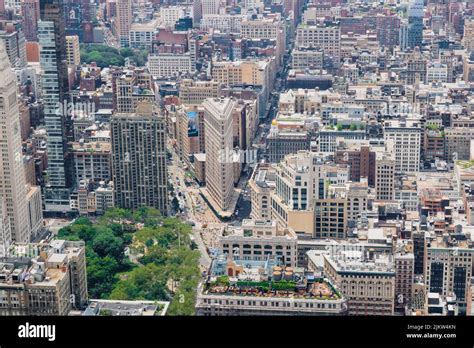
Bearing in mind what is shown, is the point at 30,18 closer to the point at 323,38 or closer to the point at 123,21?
the point at 123,21

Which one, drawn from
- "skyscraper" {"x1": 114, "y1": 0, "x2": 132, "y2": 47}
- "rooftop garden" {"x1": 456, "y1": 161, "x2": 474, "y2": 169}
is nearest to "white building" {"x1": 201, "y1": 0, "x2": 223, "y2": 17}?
"skyscraper" {"x1": 114, "y1": 0, "x2": 132, "y2": 47}

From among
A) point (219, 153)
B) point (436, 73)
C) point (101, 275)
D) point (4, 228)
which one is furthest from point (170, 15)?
point (101, 275)

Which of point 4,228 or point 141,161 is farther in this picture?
point 141,161

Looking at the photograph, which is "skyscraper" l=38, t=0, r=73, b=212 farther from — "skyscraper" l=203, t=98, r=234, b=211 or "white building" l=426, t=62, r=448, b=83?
"white building" l=426, t=62, r=448, b=83

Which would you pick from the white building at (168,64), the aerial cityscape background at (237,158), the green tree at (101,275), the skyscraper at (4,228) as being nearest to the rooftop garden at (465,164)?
the aerial cityscape background at (237,158)

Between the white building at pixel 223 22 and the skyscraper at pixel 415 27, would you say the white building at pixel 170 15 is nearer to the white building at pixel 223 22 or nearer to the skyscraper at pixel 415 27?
the white building at pixel 223 22
